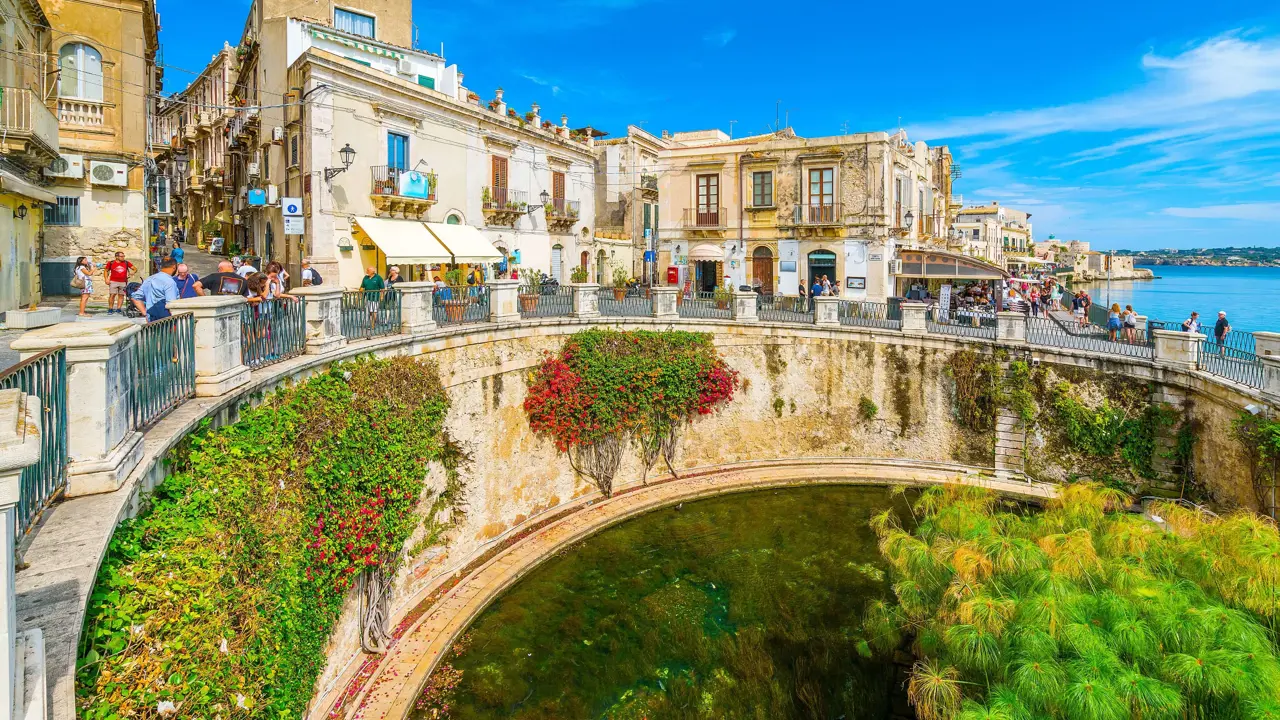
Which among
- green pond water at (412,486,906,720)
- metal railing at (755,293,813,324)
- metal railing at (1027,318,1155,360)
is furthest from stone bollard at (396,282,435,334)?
metal railing at (1027,318,1155,360)

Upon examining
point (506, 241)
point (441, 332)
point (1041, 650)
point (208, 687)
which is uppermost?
point (506, 241)

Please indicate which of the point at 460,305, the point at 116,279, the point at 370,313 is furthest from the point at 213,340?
the point at 116,279

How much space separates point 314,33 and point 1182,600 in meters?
23.0

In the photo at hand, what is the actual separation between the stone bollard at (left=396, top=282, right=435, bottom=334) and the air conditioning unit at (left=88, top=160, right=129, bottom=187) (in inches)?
351

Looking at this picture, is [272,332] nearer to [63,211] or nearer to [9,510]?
[9,510]

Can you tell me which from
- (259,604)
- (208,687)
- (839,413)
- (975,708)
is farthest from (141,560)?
(839,413)

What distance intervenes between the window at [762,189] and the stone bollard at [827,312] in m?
7.97

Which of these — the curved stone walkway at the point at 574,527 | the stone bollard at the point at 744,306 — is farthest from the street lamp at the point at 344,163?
the stone bollard at the point at 744,306

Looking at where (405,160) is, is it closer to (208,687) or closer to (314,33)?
(314,33)

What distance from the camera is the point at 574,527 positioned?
1537cm

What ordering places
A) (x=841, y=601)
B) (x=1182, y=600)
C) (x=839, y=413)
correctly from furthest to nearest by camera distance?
(x=839, y=413), (x=841, y=601), (x=1182, y=600)

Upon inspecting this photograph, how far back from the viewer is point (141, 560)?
4980mm

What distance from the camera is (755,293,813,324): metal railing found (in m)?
19.4

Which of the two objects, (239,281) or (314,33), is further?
(314,33)
